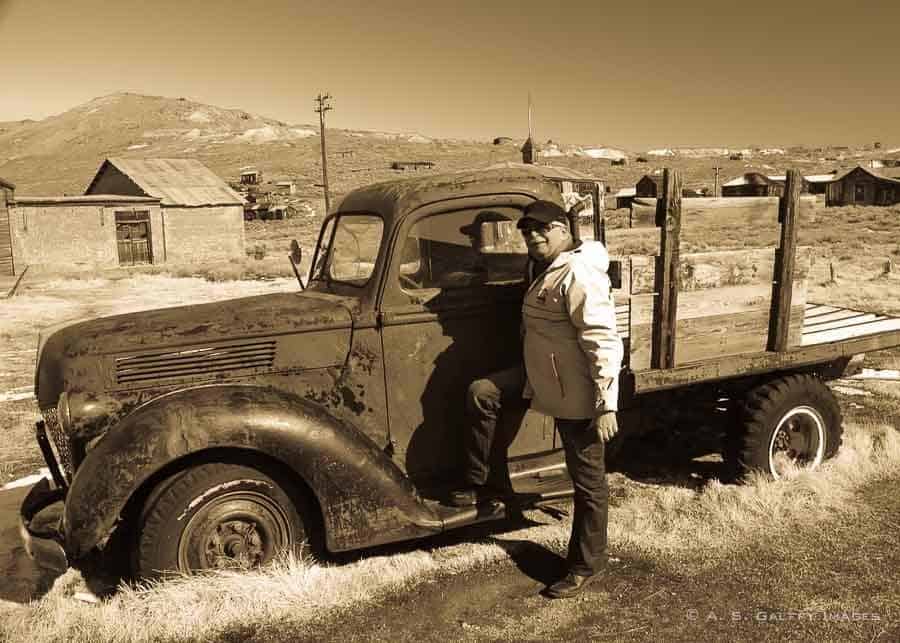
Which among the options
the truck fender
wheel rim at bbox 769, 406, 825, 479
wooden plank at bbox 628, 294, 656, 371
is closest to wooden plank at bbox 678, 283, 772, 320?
wooden plank at bbox 628, 294, 656, 371

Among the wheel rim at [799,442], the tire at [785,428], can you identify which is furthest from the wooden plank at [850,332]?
the wheel rim at [799,442]

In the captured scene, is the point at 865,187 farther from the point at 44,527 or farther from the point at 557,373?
the point at 44,527

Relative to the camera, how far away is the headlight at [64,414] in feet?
11.3

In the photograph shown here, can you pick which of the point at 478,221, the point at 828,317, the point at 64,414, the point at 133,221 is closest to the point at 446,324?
the point at 478,221

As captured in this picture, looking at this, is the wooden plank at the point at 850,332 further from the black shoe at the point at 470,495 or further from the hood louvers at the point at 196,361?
the hood louvers at the point at 196,361

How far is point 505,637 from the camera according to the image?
10.7 feet

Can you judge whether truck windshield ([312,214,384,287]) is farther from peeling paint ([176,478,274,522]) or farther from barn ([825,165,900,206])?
barn ([825,165,900,206])

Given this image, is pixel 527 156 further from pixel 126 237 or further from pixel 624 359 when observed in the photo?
pixel 126 237

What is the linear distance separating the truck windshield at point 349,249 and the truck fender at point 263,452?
86 cm

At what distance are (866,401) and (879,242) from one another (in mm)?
23601

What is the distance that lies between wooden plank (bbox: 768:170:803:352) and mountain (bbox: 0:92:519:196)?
5967 centimetres

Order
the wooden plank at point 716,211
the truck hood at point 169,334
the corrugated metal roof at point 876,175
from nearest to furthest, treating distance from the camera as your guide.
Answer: the truck hood at point 169,334 → the wooden plank at point 716,211 → the corrugated metal roof at point 876,175

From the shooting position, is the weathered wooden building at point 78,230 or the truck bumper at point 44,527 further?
the weathered wooden building at point 78,230

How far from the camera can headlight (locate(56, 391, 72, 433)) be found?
3445 mm
